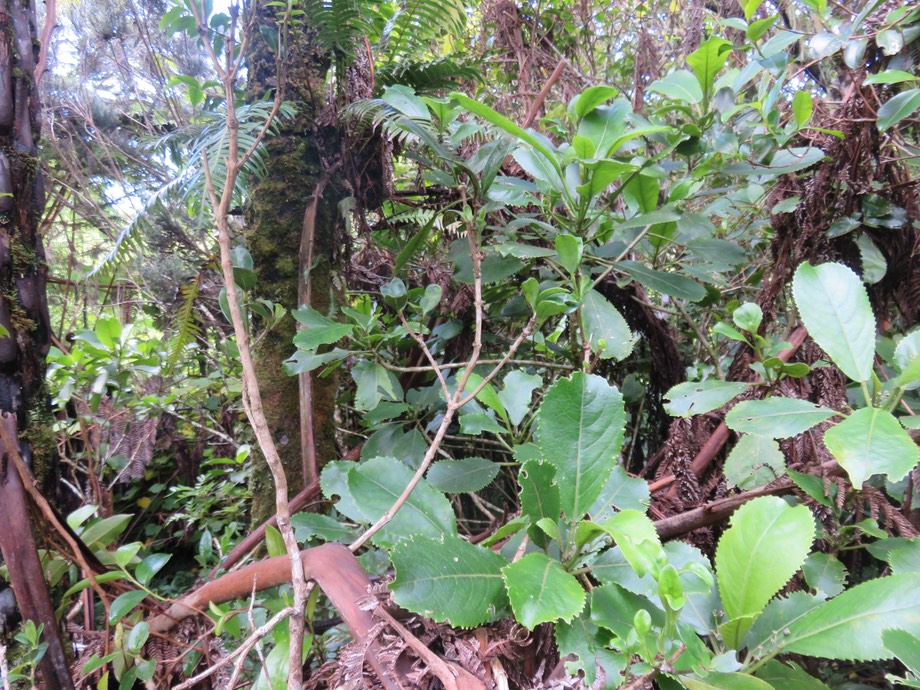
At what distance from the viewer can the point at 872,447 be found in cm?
42

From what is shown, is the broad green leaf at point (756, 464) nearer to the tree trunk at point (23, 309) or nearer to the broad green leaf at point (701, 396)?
the broad green leaf at point (701, 396)

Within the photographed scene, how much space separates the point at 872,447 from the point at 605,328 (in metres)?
0.38

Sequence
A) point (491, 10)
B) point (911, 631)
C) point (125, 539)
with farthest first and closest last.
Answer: point (491, 10), point (125, 539), point (911, 631)

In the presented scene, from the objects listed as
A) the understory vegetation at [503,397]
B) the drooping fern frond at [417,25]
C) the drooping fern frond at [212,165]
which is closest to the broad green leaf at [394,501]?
the understory vegetation at [503,397]

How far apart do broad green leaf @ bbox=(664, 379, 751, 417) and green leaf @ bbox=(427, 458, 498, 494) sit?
0.87ft

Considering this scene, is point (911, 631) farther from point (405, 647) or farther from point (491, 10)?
point (491, 10)

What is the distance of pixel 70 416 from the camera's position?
145 cm

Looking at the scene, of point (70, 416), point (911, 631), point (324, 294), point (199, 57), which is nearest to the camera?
point (911, 631)

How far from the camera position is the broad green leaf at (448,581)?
0.39 meters

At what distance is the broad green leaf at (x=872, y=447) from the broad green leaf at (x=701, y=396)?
17 cm

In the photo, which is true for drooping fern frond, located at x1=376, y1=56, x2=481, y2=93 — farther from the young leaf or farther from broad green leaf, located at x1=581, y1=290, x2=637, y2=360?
the young leaf

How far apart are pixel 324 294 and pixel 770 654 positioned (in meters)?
1.02

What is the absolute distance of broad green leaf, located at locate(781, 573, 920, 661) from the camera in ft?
1.22

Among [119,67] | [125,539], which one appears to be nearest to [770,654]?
[125,539]
